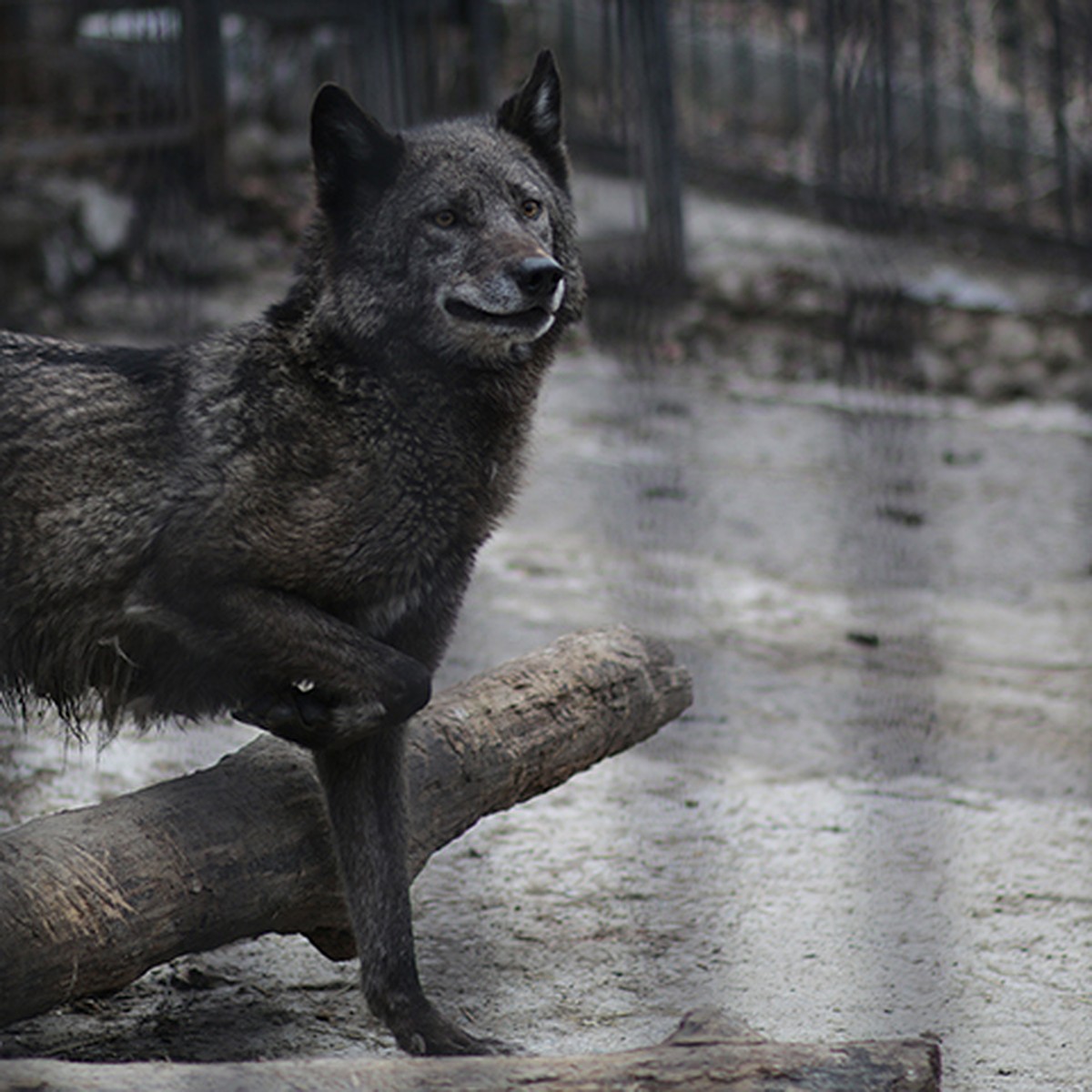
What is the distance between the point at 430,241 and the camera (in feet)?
10.8

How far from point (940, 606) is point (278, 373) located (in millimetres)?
3704

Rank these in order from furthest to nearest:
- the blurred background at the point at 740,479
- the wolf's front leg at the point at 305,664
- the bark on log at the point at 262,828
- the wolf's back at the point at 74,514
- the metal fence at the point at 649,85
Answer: the metal fence at the point at 649,85 < the blurred background at the point at 740,479 < the wolf's back at the point at 74,514 < the wolf's front leg at the point at 305,664 < the bark on log at the point at 262,828

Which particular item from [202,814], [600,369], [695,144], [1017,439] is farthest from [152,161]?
[202,814]

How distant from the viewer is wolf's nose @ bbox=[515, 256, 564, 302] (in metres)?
3.17

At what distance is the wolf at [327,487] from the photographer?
311 centimetres

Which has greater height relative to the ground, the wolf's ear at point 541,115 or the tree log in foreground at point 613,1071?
the wolf's ear at point 541,115

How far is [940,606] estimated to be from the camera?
625cm

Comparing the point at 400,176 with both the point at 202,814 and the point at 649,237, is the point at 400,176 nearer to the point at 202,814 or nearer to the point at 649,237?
the point at 202,814

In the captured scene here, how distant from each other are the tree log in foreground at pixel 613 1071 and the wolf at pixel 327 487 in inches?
26.5

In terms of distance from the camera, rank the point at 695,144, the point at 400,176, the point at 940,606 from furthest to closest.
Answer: the point at 695,144 < the point at 940,606 < the point at 400,176

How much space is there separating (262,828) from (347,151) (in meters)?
1.44

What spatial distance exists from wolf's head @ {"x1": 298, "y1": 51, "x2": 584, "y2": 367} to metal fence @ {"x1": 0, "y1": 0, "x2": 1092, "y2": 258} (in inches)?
198

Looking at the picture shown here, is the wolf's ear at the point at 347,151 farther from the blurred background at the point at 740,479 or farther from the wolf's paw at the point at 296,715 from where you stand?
the blurred background at the point at 740,479

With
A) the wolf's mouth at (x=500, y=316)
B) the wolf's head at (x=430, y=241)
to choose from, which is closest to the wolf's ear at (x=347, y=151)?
the wolf's head at (x=430, y=241)
